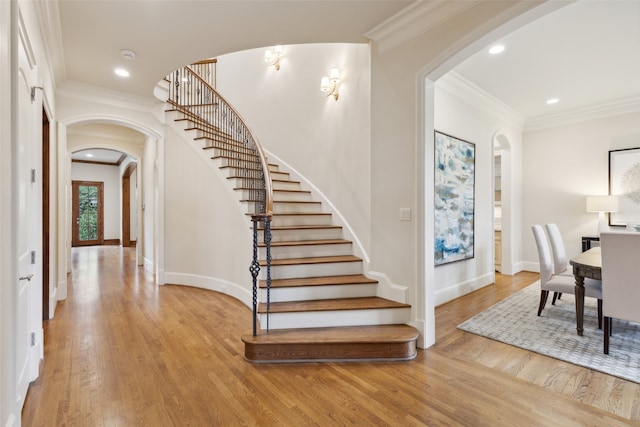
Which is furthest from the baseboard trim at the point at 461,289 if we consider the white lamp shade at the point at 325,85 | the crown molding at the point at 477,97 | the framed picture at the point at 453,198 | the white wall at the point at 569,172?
the white lamp shade at the point at 325,85

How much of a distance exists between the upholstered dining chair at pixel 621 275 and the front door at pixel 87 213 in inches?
537

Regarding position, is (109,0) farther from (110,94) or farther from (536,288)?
(536,288)

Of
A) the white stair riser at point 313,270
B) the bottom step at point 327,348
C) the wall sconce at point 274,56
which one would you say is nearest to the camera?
the bottom step at point 327,348

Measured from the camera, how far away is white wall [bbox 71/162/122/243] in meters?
11.3

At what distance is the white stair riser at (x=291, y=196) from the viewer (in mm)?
4590

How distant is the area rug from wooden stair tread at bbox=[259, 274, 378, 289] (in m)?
1.18

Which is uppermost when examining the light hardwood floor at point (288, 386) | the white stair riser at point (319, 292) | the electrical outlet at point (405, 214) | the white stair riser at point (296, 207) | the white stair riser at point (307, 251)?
the white stair riser at point (296, 207)

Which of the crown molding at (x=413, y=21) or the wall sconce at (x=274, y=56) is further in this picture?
the wall sconce at (x=274, y=56)

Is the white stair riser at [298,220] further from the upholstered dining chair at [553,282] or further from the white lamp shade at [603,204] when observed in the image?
the white lamp shade at [603,204]

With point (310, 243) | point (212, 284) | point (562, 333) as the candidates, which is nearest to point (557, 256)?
point (562, 333)

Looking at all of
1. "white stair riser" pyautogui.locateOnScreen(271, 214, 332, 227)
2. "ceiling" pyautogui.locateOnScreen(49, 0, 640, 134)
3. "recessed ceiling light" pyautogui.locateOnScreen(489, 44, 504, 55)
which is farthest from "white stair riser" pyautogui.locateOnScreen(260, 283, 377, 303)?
"recessed ceiling light" pyautogui.locateOnScreen(489, 44, 504, 55)

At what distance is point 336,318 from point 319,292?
382mm

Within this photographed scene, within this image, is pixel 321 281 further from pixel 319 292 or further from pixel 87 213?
pixel 87 213

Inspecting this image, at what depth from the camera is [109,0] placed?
251cm
